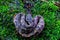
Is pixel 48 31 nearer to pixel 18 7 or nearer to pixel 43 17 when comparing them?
pixel 43 17

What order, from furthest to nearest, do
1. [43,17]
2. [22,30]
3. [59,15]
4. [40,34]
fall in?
[59,15], [43,17], [40,34], [22,30]

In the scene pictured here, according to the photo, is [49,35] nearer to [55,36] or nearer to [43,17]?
[55,36]

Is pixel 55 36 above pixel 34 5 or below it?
below

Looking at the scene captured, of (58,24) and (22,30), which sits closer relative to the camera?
(22,30)

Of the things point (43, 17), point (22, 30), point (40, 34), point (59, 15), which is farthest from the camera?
point (59, 15)

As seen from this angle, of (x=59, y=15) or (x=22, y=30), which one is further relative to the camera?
(x=59, y=15)

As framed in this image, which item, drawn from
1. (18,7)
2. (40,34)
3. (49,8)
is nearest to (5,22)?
(18,7)

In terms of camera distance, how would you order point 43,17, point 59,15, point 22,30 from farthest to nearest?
point 59,15 → point 43,17 → point 22,30

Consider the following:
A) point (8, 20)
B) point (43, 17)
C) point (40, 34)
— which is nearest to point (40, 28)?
point (40, 34)

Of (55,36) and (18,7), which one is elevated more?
(18,7)
